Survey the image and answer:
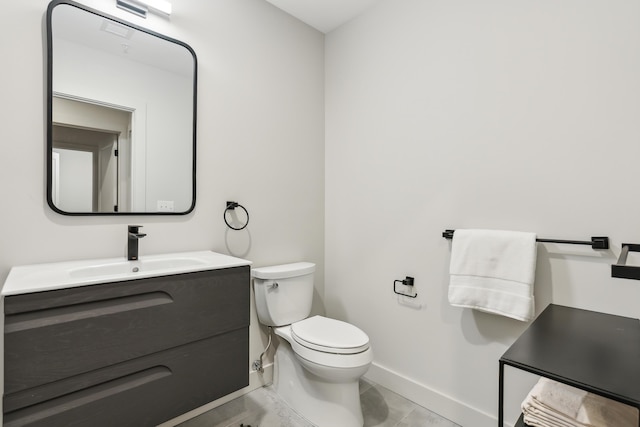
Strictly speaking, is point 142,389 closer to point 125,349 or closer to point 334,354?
point 125,349

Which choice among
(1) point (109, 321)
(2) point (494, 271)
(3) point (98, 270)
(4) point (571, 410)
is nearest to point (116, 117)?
(3) point (98, 270)

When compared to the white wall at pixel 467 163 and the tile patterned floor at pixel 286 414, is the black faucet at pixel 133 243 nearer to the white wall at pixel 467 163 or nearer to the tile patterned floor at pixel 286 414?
Answer: the tile patterned floor at pixel 286 414

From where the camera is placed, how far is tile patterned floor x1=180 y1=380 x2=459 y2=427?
1735 mm

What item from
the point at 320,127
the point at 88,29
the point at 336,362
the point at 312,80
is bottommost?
the point at 336,362

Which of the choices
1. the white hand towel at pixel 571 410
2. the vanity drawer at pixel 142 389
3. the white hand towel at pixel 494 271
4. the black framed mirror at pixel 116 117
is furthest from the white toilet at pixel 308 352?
the white hand towel at pixel 571 410

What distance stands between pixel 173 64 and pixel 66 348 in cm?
140

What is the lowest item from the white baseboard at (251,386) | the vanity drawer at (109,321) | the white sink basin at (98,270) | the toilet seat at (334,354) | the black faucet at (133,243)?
the white baseboard at (251,386)

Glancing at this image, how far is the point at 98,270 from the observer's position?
140 cm

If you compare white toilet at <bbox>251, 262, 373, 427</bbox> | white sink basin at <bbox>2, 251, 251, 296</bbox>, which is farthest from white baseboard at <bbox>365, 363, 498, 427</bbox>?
white sink basin at <bbox>2, 251, 251, 296</bbox>

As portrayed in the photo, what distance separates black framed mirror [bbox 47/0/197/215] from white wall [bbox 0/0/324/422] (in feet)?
0.16

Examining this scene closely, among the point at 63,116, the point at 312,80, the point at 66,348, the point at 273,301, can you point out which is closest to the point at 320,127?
the point at 312,80

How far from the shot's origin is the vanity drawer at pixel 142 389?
99 cm

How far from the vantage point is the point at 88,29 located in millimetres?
1479

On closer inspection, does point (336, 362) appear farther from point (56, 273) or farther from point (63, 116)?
point (63, 116)
